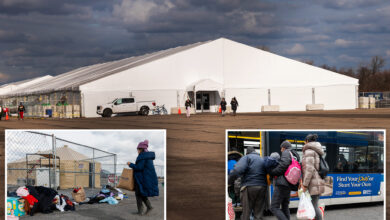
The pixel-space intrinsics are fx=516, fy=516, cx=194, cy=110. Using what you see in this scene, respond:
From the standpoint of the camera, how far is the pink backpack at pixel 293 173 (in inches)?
213

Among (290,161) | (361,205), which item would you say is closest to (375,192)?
(361,205)

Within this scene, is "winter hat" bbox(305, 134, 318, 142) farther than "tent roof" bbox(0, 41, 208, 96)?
No

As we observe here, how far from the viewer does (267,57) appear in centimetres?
4822

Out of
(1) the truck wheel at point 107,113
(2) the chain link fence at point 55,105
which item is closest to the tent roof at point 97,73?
(2) the chain link fence at point 55,105

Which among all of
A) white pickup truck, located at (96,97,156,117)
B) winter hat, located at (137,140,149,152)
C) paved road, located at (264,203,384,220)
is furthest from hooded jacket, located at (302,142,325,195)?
white pickup truck, located at (96,97,156,117)

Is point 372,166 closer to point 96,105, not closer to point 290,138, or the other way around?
point 290,138

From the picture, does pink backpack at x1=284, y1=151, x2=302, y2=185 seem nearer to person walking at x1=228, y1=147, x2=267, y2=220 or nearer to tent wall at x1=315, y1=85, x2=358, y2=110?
person walking at x1=228, y1=147, x2=267, y2=220

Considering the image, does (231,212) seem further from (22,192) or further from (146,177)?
(22,192)

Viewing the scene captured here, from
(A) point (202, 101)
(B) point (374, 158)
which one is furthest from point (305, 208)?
(A) point (202, 101)

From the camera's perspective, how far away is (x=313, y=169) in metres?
5.64

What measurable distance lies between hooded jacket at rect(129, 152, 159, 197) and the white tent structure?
121ft

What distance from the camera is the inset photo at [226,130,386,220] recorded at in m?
5.36

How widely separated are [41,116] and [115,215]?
1631 inches

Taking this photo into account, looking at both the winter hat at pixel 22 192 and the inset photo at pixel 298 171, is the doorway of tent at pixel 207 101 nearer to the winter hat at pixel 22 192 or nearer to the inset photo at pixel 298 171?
the inset photo at pixel 298 171
